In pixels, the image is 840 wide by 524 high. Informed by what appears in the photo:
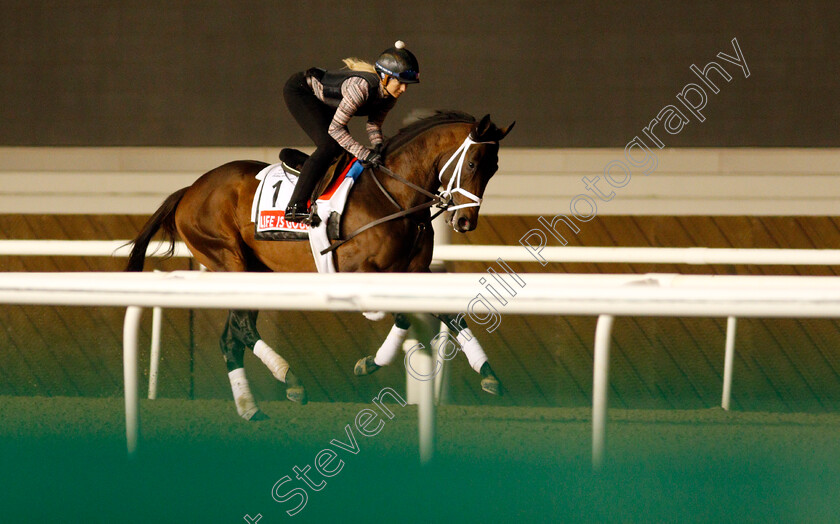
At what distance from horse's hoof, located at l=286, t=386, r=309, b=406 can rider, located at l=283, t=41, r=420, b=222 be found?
197 cm

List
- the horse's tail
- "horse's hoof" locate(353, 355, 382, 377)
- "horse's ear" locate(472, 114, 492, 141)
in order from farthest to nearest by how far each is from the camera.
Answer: the horse's tail → "horse's ear" locate(472, 114, 492, 141) → "horse's hoof" locate(353, 355, 382, 377)

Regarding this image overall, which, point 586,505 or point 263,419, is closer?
point 586,505

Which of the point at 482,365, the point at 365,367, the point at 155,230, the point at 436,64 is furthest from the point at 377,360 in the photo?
the point at 436,64

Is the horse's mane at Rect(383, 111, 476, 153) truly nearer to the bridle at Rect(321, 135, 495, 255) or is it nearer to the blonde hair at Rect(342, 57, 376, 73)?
the bridle at Rect(321, 135, 495, 255)

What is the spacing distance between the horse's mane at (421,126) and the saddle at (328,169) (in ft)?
0.57

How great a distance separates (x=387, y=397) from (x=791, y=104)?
540 centimetres

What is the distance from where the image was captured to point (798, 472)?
1026 millimetres

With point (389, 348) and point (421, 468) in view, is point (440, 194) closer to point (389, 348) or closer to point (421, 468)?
point (389, 348)

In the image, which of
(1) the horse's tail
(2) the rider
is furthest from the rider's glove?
(1) the horse's tail

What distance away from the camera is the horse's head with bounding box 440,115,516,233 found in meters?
3.28

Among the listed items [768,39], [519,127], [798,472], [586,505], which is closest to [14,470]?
[586,505]

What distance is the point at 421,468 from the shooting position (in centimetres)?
117

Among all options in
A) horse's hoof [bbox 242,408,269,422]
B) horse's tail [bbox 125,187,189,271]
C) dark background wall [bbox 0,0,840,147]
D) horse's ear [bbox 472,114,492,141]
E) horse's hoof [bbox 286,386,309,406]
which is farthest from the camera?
dark background wall [bbox 0,0,840,147]

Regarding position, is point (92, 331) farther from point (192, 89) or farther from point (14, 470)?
point (192, 89)
